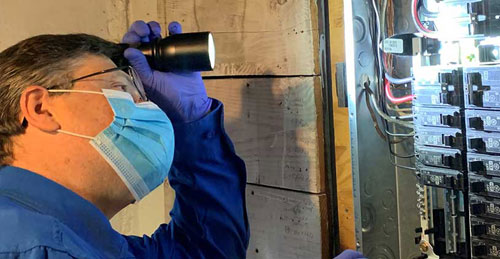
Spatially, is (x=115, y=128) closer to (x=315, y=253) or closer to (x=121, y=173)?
(x=121, y=173)

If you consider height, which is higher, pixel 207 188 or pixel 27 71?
pixel 27 71

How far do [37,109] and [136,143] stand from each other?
7.8 inches

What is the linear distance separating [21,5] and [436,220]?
156 cm

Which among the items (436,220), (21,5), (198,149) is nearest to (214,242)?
(198,149)

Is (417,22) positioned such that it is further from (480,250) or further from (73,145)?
(73,145)

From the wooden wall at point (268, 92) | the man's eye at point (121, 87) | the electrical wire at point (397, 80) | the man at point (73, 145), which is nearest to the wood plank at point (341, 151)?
the wooden wall at point (268, 92)

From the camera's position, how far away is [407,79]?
1.51 metres

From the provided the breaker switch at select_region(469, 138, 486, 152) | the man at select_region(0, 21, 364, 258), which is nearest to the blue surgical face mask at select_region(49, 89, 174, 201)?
the man at select_region(0, 21, 364, 258)

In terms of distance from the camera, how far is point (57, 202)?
40.6 inches

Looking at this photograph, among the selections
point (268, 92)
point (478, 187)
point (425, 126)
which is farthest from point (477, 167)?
point (268, 92)

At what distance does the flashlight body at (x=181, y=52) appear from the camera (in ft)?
4.28

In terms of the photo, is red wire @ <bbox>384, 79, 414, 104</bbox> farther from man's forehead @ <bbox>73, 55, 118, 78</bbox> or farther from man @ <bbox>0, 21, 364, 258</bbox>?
man's forehead @ <bbox>73, 55, 118, 78</bbox>

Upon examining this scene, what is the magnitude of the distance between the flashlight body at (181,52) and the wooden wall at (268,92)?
476 mm

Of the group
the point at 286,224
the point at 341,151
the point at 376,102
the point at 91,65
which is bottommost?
the point at 286,224
